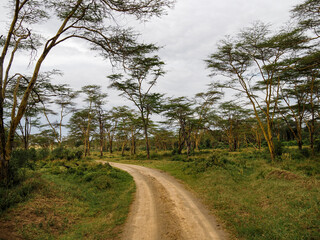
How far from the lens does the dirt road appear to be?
459 centimetres

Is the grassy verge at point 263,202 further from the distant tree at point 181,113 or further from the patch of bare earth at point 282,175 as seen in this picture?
the distant tree at point 181,113

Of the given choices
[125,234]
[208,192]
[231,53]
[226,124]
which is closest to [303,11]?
[231,53]

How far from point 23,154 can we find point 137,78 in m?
14.1

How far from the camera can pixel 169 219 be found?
5.49 metres

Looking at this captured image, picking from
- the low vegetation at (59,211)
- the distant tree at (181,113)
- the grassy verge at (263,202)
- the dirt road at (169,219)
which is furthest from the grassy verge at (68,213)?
the distant tree at (181,113)

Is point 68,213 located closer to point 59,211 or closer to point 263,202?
point 59,211

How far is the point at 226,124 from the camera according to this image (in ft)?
106

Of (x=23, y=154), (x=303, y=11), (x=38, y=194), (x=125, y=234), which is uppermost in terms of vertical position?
(x=303, y=11)

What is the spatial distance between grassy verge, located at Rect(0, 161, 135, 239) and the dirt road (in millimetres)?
485

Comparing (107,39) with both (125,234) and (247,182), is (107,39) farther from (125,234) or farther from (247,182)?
(247,182)

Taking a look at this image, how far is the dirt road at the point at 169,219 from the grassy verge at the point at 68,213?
0.49 meters

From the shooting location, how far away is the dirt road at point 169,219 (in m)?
4.59

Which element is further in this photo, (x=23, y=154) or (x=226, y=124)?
(x=226, y=124)

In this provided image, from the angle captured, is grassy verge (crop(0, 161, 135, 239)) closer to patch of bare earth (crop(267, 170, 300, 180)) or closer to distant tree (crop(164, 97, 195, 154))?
patch of bare earth (crop(267, 170, 300, 180))
